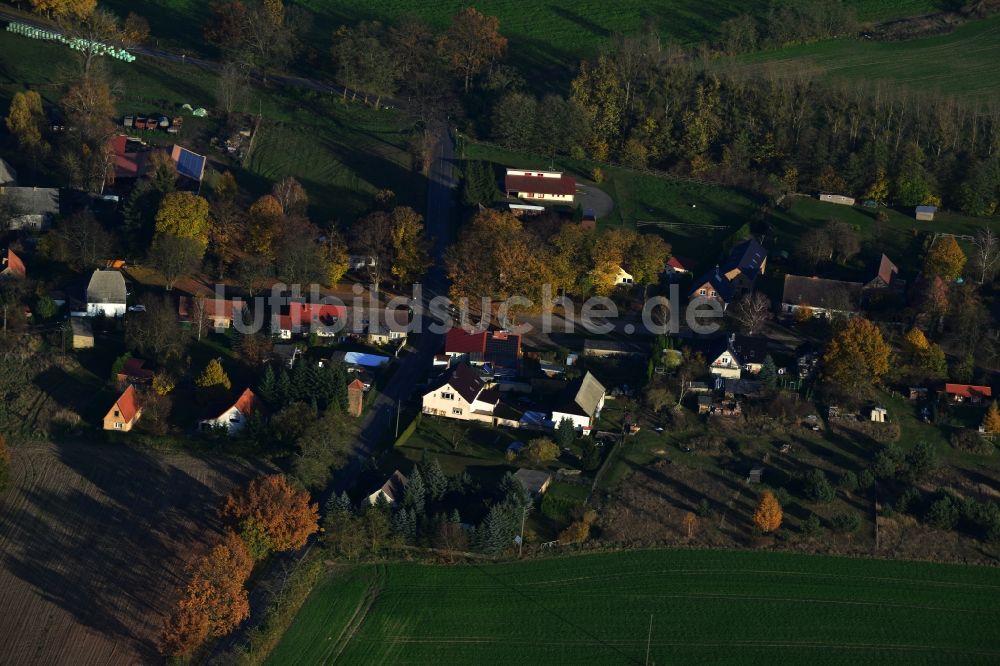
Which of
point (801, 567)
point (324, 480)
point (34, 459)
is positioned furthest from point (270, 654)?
point (801, 567)

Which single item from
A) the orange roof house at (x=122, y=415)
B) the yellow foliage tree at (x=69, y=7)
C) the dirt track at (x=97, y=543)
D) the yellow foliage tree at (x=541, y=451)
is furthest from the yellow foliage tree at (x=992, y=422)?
the yellow foliage tree at (x=69, y=7)

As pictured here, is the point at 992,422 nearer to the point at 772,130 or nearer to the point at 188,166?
the point at 772,130

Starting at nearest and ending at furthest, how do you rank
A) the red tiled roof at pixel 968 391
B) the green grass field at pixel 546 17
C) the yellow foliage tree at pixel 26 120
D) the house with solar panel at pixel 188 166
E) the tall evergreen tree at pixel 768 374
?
the red tiled roof at pixel 968 391 → the tall evergreen tree at pixel 768 374 → the house with solar panel at pixel 188 166 → the yellow foliage tree at pixel 26 120 → the green grass field at pixel 546 17

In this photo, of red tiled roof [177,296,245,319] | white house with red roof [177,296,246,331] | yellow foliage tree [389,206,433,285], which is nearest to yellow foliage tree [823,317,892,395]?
yellow foliage tree [389,206,433,285]

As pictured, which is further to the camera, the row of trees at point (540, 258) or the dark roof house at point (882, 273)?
the dark roof house at point (882, 273)

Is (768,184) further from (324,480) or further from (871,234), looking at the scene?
(324,480)

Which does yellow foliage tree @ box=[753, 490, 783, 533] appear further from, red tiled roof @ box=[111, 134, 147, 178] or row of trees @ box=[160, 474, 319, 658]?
red tiled roof @ box=[111, 134, 147, 178]

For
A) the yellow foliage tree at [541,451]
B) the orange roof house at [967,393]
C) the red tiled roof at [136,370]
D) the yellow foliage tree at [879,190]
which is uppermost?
the yellow foliage tree at [879,190]

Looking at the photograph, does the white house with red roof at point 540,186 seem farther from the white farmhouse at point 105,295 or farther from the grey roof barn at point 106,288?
the white farmhouse at point 105,295
